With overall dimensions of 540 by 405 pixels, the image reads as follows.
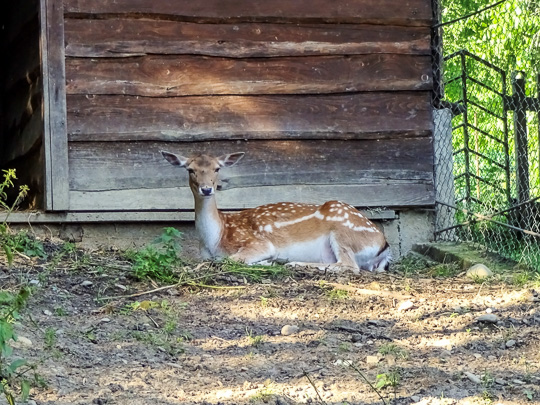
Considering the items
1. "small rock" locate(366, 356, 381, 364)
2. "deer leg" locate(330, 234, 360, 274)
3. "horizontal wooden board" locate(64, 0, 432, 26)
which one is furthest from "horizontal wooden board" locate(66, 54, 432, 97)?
"small rock" locate(366, 356, 381, 364)

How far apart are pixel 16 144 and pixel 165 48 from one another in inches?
98.0

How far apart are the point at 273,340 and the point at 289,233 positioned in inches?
121

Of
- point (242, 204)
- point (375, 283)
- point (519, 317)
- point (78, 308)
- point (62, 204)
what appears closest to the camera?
point (519, 317)

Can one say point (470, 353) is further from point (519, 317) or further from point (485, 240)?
point (485, 240)

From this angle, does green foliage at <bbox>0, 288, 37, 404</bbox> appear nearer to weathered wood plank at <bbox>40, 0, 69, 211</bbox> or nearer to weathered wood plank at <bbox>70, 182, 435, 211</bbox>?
weathered wood plank at <bbox>40, 0, 69, 211</bbox>

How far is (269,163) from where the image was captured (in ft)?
25.5

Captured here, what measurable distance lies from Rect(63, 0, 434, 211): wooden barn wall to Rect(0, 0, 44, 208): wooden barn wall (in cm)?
61

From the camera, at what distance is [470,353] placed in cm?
432

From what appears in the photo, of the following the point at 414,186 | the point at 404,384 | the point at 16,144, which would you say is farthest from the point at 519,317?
the point at 16,144

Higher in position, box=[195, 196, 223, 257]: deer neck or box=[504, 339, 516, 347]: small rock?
box=[195, 196, 223, 257]: deer neck

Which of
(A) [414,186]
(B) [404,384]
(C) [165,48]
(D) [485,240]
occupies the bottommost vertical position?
(B) [404,384]

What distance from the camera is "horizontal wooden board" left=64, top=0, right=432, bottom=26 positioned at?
7.46 metres

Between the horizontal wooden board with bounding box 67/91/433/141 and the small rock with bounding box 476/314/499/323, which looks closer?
the small rock with bounding box 476/314/499/323

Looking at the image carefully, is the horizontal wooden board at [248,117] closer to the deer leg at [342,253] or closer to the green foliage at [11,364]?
the deer leg at [342,253]
